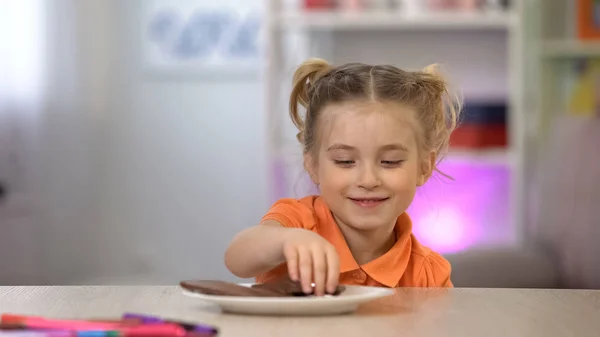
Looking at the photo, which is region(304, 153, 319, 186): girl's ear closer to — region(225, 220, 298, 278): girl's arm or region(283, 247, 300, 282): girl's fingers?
region(225, 220, 298, 278): girl's arm

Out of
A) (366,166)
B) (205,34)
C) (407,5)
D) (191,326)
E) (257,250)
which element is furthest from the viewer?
(205,34)

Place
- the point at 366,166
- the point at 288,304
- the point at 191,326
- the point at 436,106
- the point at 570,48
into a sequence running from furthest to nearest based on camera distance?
the point at 570,48
the point at 436,106
the point at 366,166
the point at 288,304
the point at 191,326

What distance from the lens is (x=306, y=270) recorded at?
0.94 metres

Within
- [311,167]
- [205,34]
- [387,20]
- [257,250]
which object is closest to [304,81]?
[311,167]

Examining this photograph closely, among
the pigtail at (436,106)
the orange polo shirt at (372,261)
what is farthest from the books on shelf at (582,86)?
the orange polo shirt at (372,261)

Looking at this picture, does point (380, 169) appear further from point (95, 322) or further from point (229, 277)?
point (229, 277)

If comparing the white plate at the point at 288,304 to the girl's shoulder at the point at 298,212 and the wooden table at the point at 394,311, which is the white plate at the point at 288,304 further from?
the girl's shoulder at the point at 298,212

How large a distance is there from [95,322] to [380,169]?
555mm

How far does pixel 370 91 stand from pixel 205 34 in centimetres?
353

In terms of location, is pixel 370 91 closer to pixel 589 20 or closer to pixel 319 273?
pixel 319 273

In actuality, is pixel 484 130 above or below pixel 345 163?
below

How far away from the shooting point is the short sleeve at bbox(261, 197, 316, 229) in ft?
4.30

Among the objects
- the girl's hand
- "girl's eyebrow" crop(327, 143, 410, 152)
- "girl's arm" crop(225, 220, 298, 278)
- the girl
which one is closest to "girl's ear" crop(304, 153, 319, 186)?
the girl

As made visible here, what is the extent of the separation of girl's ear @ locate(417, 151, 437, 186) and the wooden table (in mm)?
339
